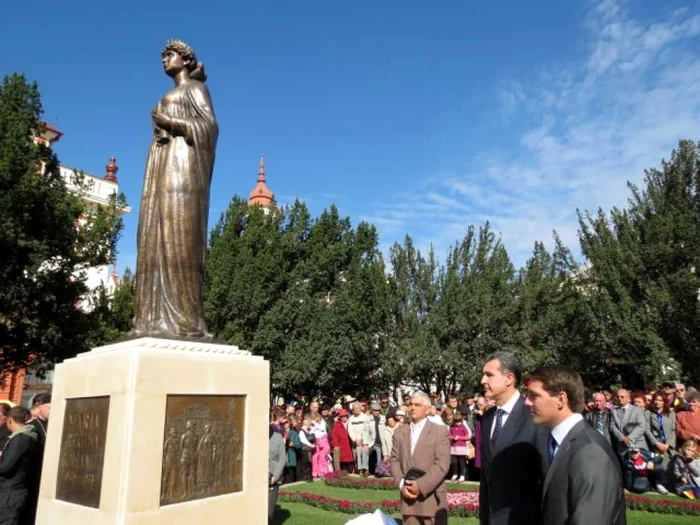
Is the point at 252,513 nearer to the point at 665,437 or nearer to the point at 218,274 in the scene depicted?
the point at 665,437

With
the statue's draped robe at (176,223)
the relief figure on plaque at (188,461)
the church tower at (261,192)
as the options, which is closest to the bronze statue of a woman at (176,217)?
the statue's draped robe at (176,223)

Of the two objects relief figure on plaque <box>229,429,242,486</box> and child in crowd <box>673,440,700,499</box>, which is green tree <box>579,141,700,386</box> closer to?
child in crowd <box>673,440,700,499</box>

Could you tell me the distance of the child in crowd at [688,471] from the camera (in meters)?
9.53

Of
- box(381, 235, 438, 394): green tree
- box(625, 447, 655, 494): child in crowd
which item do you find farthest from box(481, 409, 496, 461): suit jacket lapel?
box(381, 235, 438, 394): green tree

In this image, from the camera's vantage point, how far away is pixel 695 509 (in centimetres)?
836

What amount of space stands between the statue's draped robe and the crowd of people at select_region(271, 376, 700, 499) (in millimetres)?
2929

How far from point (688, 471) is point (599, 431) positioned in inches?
188

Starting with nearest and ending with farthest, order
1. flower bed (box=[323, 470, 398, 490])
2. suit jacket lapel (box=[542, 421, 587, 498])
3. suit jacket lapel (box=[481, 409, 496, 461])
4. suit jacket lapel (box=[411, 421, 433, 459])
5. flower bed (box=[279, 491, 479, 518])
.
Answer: suit jacket lapel (box=[542, 421, 587, 498])
suit jacket lapel (box=[481, 409, 496, 461])
suit jacket lapel (box=[411, 421, 433, 459])
flower bed (box=[279, 491, 479, 518])
flower bed (box=[323, 470, 398, 490])

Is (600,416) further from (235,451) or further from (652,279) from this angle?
(652,279)

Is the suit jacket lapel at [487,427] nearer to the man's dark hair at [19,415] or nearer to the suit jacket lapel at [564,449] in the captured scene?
the suit jacket lapel at [564,449]

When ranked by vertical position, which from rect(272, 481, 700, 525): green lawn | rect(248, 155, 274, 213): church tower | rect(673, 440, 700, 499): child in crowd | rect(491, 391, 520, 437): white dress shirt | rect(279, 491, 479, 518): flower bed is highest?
rect(248, 155, 274, 213): church tower

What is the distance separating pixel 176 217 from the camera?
229 inches

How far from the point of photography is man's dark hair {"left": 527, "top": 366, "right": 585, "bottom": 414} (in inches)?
122

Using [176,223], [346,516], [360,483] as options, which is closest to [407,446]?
[176,223]
